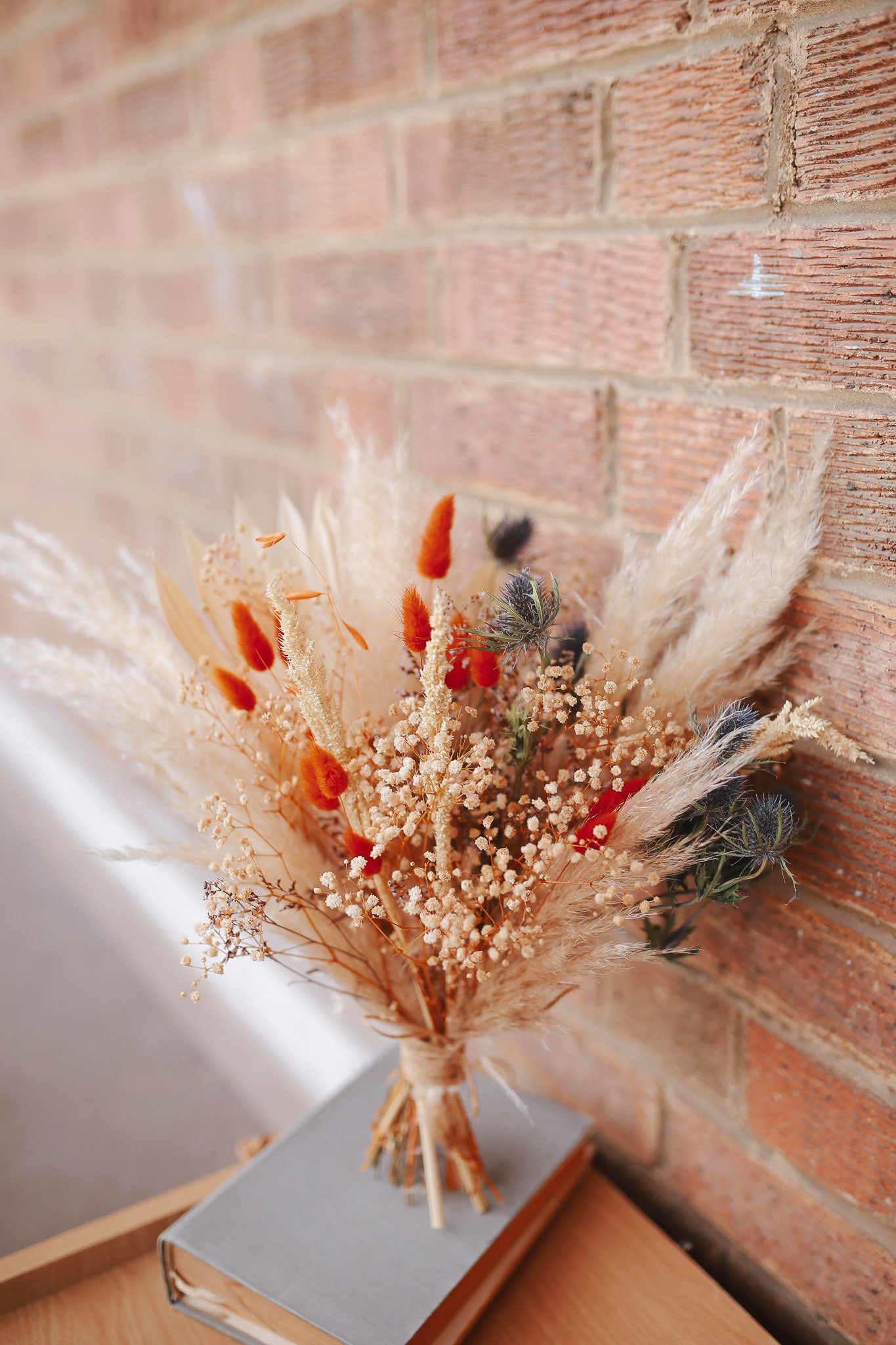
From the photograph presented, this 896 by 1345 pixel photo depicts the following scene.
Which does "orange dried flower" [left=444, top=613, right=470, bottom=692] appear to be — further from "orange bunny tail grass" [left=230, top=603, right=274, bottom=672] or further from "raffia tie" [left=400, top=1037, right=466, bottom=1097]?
"raffia tie" [left=400, top=1037, right=466, bottom=1097]

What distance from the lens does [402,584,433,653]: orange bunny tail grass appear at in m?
0.53

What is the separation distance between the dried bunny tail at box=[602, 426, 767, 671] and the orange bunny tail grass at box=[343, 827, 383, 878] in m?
0.19

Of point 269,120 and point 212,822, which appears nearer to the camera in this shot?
point 212,822

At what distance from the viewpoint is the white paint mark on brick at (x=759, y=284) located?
603 millimetres

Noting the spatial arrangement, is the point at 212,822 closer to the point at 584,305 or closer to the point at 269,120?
the point at 584,305

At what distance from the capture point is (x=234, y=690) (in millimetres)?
574

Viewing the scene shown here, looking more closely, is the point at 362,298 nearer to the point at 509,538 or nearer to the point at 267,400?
the point at 267,400

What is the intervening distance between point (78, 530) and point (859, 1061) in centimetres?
164

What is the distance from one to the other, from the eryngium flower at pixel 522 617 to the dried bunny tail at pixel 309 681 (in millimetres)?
93

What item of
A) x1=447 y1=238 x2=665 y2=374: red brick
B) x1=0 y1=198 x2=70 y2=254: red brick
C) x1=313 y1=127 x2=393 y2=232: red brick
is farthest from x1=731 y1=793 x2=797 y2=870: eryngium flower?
x1=0 y1=198 x2=70 y2=254: red brick

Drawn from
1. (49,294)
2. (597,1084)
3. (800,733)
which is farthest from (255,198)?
(597,1084)

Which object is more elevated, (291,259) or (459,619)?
(291,259)

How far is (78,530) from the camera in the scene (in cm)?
184

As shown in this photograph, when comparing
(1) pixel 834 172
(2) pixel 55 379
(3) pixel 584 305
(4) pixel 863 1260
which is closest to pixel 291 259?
(3) pixel 584 305
